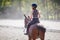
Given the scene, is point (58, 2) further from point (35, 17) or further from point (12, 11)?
point (35, 17)

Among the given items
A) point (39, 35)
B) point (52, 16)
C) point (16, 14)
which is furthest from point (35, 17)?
point (16, 14)

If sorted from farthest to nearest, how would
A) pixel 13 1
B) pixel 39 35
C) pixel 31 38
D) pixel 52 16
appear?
pixel 13 1
pixel 52 16
pixel 31 38
pixel 39 35

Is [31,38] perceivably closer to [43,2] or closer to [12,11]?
[43,2]

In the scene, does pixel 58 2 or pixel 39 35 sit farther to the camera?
pixel 58 2

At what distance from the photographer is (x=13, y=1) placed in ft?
58.9

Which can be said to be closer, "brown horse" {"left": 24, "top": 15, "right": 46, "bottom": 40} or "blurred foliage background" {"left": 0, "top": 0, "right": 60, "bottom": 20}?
"brown horse" {"left": 24, "top": 15, "right": 46, "bottom": 40}

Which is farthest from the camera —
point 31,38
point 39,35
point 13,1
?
point 13,1

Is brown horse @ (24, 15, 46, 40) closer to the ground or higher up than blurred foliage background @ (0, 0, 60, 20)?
closer to the ground

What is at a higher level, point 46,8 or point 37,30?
point 46,8

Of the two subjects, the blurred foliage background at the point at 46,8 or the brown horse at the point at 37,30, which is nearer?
the brown horse at the point at 37,30

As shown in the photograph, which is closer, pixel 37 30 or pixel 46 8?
pixel 37 30

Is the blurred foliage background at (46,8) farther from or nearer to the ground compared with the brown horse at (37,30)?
farther from the ground

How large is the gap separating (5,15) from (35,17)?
13.1m

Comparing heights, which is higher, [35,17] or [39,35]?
[35,17]
